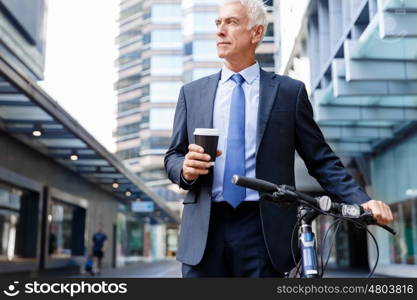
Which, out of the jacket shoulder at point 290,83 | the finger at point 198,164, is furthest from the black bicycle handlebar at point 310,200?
the jacket shoulder at point 290,83

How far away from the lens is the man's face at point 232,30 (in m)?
2.25

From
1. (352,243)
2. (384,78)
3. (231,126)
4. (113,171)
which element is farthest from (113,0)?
(352,243)

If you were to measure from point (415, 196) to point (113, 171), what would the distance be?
1148cm

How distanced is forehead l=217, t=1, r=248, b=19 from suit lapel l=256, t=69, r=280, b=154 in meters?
0.22

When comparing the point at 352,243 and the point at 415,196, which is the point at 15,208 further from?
the point at 352,243

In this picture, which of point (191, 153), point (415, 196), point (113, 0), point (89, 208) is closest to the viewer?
point (191, 153)

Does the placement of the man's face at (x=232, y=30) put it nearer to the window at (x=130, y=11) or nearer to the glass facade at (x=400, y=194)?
the window at (x=130, y=11)

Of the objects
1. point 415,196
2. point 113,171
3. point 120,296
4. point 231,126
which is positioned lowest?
point 120,296

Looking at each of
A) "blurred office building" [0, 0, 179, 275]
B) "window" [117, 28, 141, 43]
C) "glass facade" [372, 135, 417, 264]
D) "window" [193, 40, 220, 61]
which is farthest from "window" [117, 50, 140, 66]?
"glass facade" [372, 135, 417, 264]

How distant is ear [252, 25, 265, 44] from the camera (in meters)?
2.30

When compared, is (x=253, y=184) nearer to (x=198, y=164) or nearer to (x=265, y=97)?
(x=198, y=164)

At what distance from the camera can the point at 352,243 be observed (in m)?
27.1

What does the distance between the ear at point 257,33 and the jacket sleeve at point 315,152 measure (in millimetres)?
229

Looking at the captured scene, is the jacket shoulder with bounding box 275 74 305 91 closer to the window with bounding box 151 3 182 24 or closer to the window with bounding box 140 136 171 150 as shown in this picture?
the window with bounding box 140 136 171 150
